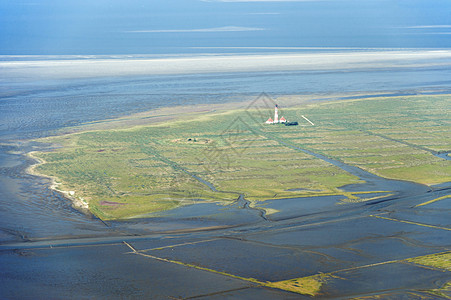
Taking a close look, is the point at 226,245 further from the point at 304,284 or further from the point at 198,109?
the point at 198,109

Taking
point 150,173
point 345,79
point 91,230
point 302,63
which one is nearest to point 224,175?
point 150,173

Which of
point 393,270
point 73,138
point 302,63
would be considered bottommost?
point 393,270

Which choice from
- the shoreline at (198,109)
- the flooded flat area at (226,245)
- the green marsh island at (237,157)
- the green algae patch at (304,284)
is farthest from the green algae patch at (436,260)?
the shoreline at (198,109)

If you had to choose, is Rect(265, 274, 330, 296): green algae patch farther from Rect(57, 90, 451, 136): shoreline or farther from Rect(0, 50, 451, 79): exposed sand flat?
Rect(0, 50, 451, 79): exposed sand flat

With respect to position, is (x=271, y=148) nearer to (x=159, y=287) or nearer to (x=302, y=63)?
(x=159, y=287)

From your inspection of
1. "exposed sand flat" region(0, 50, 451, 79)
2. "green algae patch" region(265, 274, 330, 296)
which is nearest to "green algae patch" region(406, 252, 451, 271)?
"green algae patch" region(265, 274, 330, 296)

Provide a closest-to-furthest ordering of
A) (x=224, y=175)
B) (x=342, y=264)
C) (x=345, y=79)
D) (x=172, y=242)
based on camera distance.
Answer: (x=342, y=264) → (x=172, y=242) → (x=224, y=175) → (x=345, y=79)

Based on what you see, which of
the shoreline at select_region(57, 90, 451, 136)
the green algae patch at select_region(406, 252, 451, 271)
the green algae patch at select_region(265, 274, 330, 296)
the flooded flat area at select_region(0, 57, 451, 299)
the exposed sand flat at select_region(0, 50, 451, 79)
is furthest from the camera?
the exposed sand flat at select_region(0, 50, 451, 79)

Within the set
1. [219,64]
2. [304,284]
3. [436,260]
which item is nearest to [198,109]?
[436,260]
